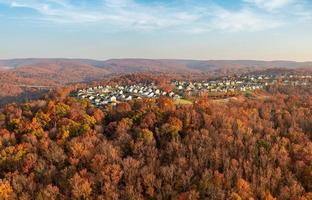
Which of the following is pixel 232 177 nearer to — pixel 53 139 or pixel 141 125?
pixel 141 125

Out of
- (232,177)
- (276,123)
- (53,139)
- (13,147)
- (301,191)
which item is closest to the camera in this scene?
(301,191)

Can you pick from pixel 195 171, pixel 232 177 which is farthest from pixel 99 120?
pixel 232 177

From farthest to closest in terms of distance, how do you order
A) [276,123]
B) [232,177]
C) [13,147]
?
[276,123] < [13,147] < [232,177]

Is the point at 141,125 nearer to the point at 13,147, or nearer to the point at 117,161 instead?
the point at 117,161

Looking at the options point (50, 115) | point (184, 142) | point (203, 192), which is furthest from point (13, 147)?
point (203, 192)

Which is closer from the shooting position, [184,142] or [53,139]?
→ [184,142]

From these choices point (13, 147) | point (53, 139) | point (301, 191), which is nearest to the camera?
point (301, 191)
